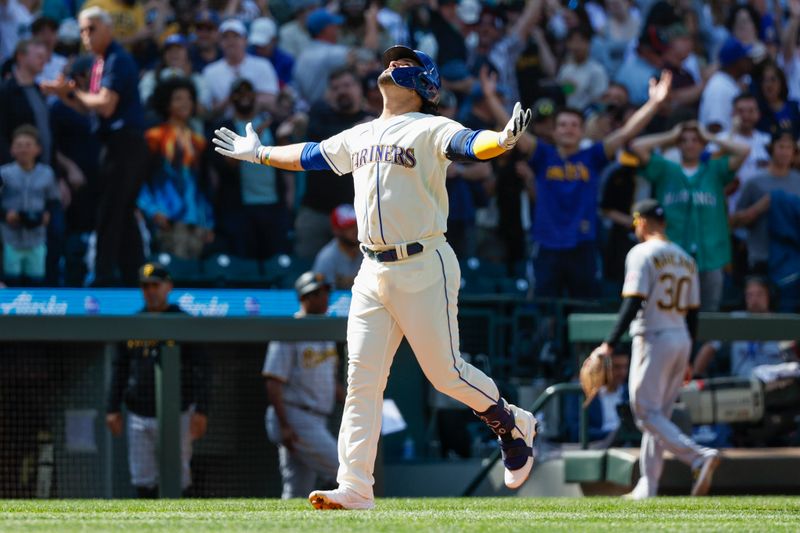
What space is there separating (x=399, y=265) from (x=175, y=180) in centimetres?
570

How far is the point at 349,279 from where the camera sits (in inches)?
415

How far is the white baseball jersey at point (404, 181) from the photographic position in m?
5.68

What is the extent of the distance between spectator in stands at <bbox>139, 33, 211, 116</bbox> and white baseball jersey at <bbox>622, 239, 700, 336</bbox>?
4.15m

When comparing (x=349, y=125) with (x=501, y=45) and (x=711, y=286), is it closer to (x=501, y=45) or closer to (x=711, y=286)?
(x=501, y=45)

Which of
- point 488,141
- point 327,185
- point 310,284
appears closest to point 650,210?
point 310,284

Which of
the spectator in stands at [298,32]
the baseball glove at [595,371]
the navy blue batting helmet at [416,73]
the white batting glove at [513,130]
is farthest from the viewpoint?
the spectator in stands at [298,32]

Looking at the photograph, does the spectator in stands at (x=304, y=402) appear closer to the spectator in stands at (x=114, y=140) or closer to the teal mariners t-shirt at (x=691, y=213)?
the spectator in stands at (x=114, y=140)

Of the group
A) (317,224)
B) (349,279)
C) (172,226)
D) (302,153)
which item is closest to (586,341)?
(349,279)

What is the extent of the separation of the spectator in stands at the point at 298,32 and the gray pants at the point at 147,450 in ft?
15.6

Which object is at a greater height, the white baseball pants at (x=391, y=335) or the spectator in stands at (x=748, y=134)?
the spectator in stands at (x=748, y=134)

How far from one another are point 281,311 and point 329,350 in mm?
931

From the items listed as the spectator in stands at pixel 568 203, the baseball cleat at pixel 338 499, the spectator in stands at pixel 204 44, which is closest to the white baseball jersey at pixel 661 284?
the spectator in stands at pixel 568 203

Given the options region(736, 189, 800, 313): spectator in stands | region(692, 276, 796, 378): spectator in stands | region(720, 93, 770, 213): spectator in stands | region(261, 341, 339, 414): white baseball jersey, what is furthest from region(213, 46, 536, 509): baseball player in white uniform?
region(720, 93, 770, 213): spectator in stands

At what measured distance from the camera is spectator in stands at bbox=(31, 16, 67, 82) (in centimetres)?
1134
